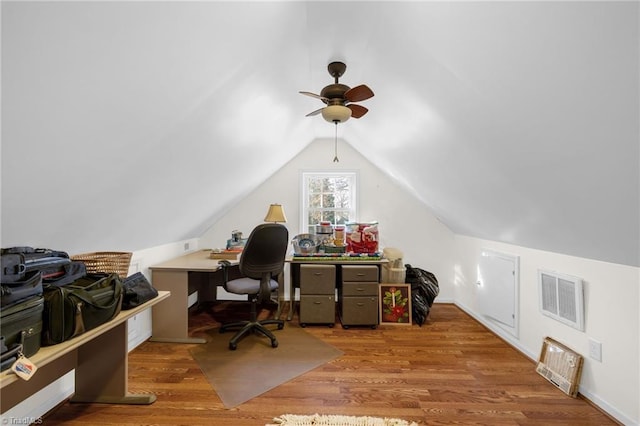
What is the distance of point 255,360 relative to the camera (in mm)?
2318

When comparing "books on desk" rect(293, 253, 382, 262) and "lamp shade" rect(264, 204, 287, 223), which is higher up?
"lamp shade" rect(264, 204, 287, 223)

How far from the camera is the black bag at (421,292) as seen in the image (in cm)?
310

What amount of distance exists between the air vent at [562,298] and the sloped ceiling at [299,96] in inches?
9.0

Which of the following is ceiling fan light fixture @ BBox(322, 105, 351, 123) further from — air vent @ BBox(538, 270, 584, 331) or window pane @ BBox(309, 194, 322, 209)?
window pane @ BBox(309, 194, 322, 209)

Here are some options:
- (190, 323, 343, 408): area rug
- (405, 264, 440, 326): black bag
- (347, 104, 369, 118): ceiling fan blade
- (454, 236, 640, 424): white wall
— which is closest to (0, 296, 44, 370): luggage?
(190, 323, 343, 408): area rug

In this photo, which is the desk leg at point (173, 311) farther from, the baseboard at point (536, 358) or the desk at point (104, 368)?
the baseboard at point (536, 358)

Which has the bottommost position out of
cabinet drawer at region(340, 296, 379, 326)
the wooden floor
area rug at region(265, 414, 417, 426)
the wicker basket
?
the wooden floor

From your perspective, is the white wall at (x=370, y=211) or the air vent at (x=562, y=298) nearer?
the air vent at (x=562, y=298)

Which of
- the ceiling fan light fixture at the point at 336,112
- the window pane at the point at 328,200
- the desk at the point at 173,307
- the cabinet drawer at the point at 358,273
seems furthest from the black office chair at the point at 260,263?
the window pane at the point at 328,200

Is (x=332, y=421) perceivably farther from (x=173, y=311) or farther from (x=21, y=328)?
(x=173, y=311)

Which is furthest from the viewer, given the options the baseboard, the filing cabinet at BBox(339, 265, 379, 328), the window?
the window

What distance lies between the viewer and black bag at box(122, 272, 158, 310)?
1.52 meters

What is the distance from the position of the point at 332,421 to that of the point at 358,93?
1.99 m

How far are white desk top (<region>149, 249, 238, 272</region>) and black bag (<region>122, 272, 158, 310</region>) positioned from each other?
0.95m
